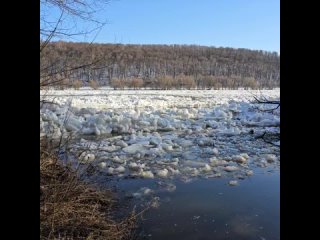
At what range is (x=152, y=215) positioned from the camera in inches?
154

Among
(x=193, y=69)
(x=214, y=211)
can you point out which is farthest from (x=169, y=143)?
(x=193, y=69)

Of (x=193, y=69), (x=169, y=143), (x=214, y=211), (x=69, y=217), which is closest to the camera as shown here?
(x=69, y=217)

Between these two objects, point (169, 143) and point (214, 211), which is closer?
point (214, 211)

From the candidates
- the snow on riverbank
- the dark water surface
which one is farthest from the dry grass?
the snow on riverbank

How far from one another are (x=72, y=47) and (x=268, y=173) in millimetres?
3760

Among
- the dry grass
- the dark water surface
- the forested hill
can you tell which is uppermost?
the forested hill

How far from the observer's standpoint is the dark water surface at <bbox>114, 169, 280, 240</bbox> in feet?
11.5

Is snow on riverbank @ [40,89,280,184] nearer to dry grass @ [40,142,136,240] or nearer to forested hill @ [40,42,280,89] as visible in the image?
dry grass @ [40,142,136,240]

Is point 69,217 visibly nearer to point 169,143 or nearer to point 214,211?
point 214,211

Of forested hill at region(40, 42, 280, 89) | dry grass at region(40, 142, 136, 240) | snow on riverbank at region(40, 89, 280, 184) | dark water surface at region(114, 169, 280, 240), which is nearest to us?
dry grass at region(40, 142, 136, 240)

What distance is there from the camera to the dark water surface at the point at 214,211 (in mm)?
3518

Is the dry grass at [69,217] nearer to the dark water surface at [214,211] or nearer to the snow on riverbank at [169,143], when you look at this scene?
the dark water surface at [214,211]

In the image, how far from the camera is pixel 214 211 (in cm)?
407

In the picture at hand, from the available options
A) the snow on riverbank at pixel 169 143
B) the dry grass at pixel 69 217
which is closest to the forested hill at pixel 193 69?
the snow on riverbank at pixel 169 143
